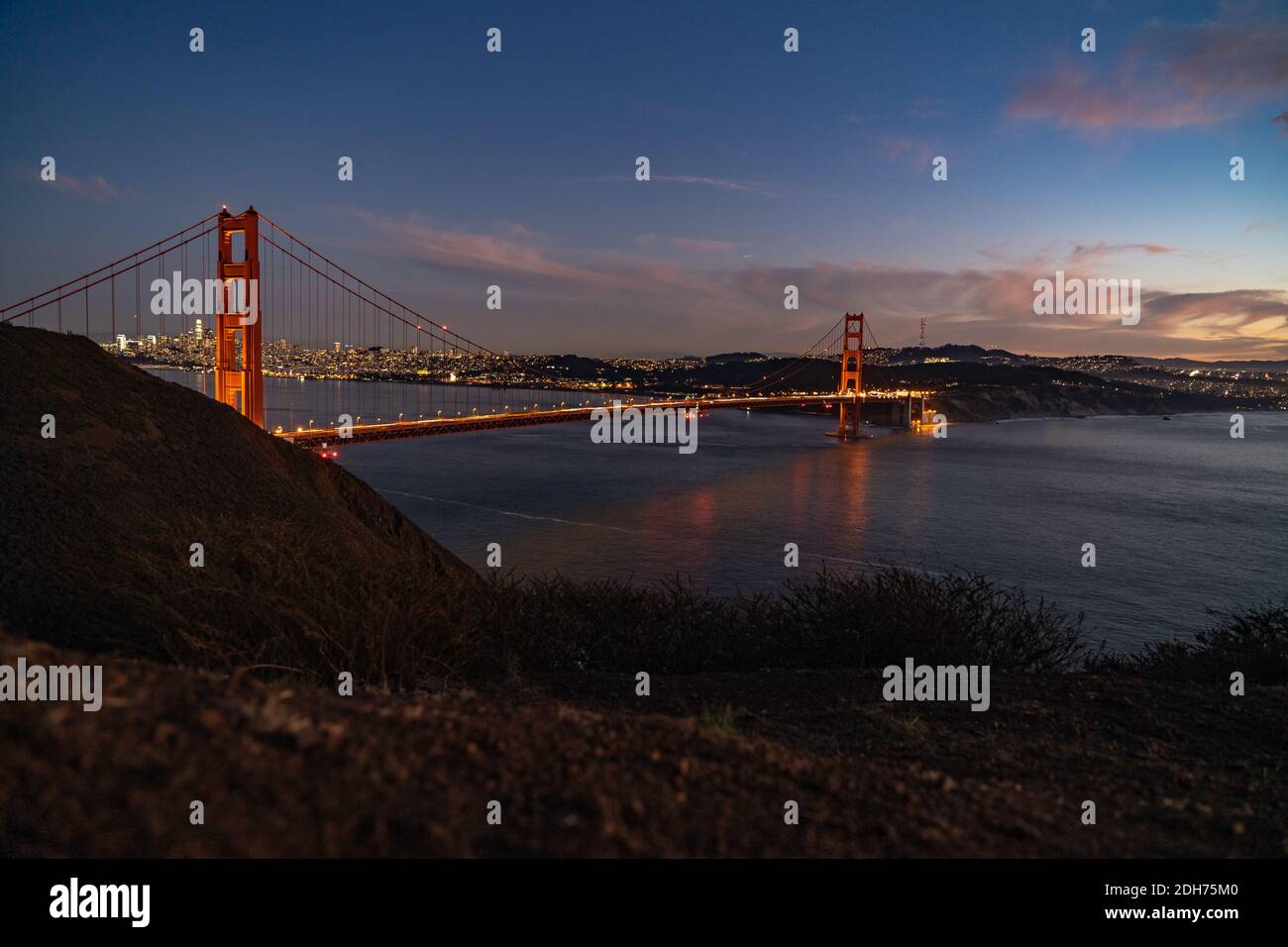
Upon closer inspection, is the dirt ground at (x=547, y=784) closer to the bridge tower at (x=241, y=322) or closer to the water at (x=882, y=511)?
the water at (x=882, y=511)

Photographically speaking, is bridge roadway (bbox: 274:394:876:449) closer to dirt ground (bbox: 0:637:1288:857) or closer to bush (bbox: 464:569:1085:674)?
bush (bbox: 464:569:1085:674)

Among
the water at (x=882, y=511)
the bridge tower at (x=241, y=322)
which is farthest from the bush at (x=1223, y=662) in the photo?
the bridge tower at (x=241, y=322)

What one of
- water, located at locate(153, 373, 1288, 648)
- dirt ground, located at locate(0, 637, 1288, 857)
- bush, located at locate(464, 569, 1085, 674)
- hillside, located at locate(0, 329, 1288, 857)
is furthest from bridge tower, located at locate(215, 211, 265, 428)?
dirt ground, located at locate(0, 637, 1288, 857)

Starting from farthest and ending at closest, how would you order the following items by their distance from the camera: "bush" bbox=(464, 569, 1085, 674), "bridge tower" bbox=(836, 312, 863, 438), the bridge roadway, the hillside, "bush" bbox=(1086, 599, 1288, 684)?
1. "bridge tower" bbox=(836, 312, 863, 438)
2. the bridge roadway
3. "bush" bbox=(1086, 599, 1288, 684)
4. "bush" bbox=(464, 569, 1085, 674)
5. the hillside

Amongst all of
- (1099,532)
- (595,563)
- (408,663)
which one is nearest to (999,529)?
(1099,532)

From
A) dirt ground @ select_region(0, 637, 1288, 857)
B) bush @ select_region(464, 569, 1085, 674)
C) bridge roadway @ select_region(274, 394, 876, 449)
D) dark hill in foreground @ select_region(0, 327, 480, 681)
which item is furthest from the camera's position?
bridge roadway @ select_region(274, 394, 876, 449)

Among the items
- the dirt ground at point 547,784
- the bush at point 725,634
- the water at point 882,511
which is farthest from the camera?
the water at point 882,511
